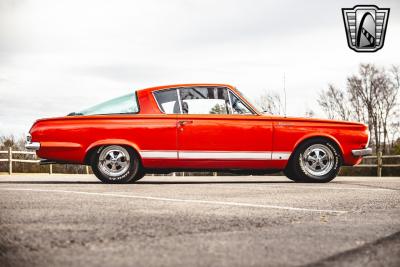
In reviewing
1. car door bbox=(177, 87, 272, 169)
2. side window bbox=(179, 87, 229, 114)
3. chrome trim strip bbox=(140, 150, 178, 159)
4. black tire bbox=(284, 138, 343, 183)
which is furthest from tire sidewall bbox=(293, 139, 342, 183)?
chrome trim strip bbox=(140, 150, 178, 159)

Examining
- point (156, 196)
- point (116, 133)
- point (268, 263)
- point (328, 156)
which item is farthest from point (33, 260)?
point (328, 156)

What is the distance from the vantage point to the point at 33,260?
2.38 m

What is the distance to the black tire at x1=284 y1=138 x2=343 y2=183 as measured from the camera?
814cm

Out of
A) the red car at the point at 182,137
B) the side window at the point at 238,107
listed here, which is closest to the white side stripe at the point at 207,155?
the red car at the point at 182,137

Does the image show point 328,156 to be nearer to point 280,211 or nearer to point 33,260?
point 280,211

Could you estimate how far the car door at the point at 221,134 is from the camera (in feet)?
25.7

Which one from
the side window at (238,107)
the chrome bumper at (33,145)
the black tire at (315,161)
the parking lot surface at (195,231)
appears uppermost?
the side window at (238,107)

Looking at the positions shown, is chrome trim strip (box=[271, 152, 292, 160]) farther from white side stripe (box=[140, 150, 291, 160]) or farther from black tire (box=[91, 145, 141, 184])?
black tire (box=[91, 145, 141, 184])

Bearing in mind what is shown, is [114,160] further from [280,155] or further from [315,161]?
[315,161]

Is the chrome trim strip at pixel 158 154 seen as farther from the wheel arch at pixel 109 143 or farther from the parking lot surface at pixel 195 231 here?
the parking lot surface at pixel 195 231

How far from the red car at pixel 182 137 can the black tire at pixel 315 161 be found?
0.02 m

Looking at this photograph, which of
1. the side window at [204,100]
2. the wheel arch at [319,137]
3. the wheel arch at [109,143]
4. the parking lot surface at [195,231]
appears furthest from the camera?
the wheel arch at [319,137]

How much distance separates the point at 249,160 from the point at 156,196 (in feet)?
9.77

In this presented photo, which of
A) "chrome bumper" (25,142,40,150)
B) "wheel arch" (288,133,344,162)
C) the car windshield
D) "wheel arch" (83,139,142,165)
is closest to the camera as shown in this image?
"wheel arch" (83,139,142,165)
